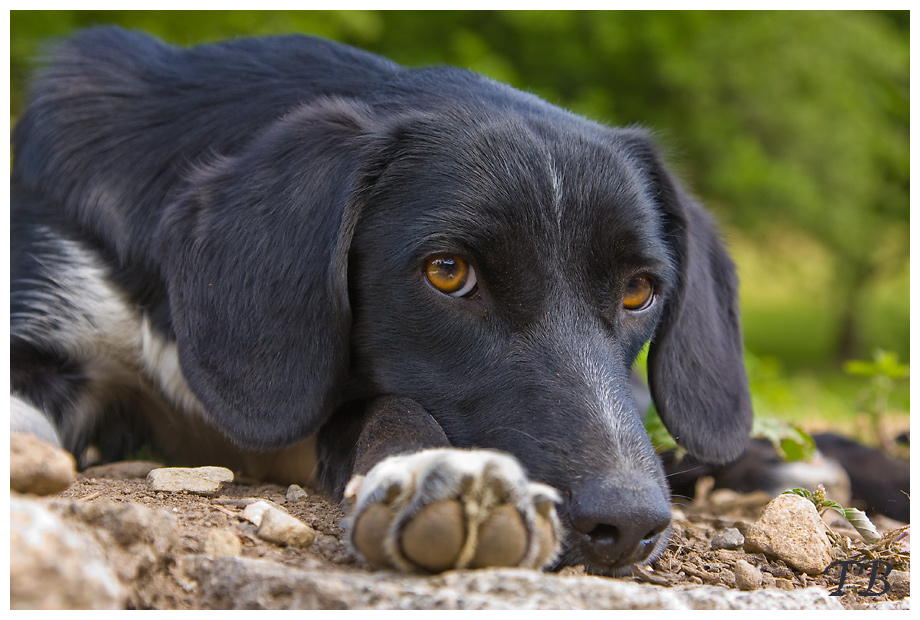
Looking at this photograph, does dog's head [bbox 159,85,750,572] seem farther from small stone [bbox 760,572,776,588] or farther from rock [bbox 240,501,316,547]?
rock [bbox 240,501,316,547]

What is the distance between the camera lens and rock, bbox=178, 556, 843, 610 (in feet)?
5.33

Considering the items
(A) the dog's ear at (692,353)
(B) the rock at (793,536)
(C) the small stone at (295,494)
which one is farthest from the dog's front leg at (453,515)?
(A) the dog's ear at (692,353)

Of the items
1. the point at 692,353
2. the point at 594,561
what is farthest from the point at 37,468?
the point at 692,353

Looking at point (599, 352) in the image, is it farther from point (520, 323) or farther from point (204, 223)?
point (204, 223)

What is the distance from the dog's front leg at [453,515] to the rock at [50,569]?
0.52 m

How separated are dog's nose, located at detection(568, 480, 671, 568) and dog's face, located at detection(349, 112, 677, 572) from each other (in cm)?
9

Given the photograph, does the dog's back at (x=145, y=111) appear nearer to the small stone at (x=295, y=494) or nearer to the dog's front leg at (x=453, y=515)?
the small stone at (x=295, y=494)

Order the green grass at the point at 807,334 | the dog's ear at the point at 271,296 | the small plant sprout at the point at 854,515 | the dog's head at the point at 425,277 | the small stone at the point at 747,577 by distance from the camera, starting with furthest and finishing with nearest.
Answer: the green grass at the point at 807,334
the small plant sprout at the point at 854,515
the dog's ear at the point at 271,296
the dog's head at the point at 425,277
the small stone at the point at 747,577

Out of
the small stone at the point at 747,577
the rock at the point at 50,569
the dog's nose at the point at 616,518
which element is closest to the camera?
the rock at the point at 50,569

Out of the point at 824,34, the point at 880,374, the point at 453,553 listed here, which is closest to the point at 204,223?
the point at 453,553

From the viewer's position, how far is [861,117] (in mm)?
13773

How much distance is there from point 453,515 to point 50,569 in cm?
70

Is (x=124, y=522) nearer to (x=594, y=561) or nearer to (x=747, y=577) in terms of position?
(x=594, y=561)

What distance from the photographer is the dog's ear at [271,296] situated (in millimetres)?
2590
